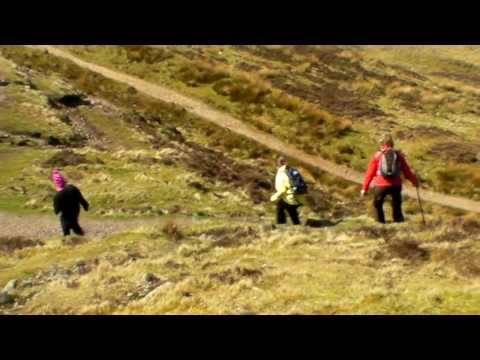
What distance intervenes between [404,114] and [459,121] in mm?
4101

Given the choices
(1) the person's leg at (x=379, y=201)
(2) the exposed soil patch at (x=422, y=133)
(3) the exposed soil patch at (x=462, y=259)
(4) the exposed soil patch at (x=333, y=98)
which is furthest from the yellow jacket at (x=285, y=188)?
(4) the exposed soil patch at (x=333, y=98)

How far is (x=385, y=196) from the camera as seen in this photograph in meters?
19.4

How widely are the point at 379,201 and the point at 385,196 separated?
0.90 ft

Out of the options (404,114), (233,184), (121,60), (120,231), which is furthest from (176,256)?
(121,60)

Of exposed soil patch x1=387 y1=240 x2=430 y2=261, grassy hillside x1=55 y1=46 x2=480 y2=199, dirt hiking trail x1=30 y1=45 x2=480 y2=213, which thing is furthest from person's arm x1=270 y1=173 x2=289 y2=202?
grassy hillside x1=55 y1=46 x2=480 y2=199

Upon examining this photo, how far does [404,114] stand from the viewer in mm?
52125

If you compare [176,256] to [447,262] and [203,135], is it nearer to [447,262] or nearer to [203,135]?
[447,262]

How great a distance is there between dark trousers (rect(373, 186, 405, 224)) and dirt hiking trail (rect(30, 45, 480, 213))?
16.5m

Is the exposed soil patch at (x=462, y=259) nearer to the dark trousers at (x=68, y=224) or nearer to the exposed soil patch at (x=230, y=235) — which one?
the exposed soil patch at (x=230, y=235)

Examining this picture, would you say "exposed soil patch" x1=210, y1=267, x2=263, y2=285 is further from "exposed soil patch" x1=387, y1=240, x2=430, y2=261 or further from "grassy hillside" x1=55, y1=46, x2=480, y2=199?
"grassy hillside" x1=55, y1=46, x2=480, y2=199

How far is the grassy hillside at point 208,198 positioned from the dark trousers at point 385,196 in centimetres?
63

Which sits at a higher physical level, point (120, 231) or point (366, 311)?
point (366, 311)

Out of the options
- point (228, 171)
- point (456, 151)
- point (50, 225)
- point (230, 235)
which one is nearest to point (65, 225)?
point (50, 225)

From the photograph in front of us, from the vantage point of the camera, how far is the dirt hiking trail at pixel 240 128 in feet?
120
